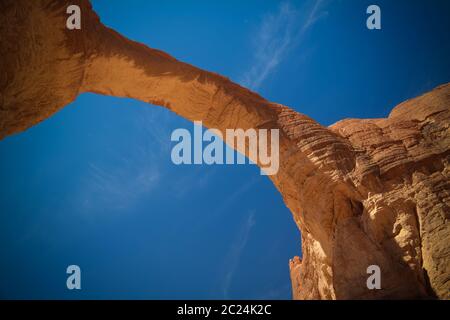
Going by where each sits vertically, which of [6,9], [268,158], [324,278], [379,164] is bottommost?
[324,278]

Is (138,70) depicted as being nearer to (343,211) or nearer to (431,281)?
(343,211)

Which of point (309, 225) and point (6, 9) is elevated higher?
point (6, 9)

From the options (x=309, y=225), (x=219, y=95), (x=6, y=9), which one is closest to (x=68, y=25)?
(x=6, y=9)

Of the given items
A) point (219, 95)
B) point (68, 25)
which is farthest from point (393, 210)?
point (68, 25)

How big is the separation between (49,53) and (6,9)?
4.65 ft

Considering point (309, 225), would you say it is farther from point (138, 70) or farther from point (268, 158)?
point (138, 70)

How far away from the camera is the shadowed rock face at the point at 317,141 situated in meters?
7.37

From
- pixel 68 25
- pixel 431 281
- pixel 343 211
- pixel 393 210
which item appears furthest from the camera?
pixel 343 211

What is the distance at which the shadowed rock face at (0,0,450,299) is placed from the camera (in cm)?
737

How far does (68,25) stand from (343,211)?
26.0ft

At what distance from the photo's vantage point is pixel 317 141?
9.86 m

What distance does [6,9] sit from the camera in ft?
21.4
